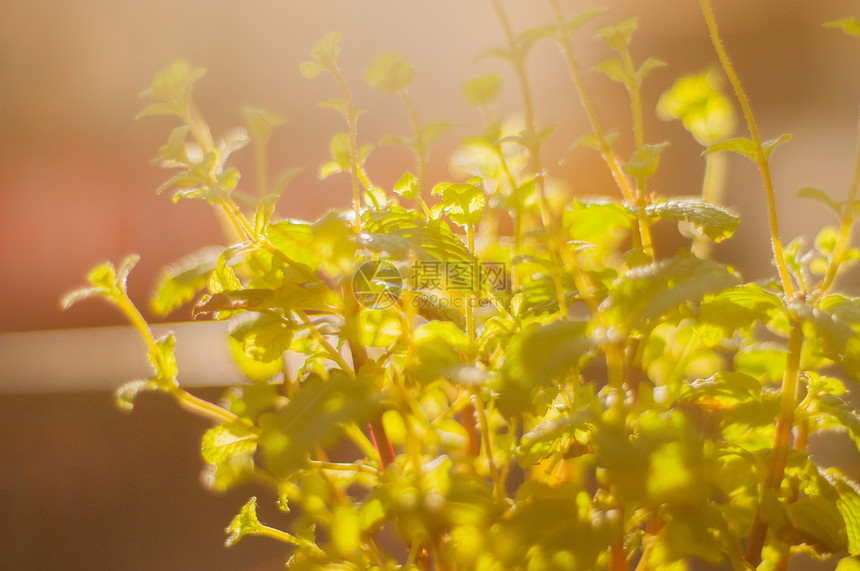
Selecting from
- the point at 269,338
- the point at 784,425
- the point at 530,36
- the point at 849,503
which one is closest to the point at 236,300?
the point at 269,338

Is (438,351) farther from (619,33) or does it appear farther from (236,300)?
(619,33)

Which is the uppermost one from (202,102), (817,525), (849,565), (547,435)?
(202,102)

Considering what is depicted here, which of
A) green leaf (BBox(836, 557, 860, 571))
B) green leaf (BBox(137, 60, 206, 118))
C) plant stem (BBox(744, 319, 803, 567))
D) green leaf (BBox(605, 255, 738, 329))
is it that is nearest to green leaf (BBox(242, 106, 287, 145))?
green leaf (BBox(137, 60, 206, 118))

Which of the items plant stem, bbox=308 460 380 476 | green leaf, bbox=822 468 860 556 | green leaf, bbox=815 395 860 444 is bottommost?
green leaf, bbox=822 468 860 556

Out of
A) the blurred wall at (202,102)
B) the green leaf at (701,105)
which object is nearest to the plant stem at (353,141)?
the green leaf at (701,105)

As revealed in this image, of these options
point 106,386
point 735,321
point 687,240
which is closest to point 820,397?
point 735,321

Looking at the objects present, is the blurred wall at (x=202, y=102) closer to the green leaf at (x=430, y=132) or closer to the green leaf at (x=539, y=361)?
the green leaf at (x=430, y=132)

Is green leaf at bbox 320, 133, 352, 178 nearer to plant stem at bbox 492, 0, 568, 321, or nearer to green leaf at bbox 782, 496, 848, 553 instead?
plant stem at bbox 492, 0, 568, 321
